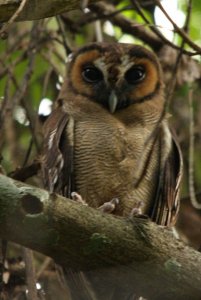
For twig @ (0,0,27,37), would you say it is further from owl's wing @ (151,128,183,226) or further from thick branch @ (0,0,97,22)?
owl's wing @ (151,128,183,226)

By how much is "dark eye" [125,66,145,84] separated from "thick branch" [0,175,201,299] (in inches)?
67.7

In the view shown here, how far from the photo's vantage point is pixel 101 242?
2.51 m

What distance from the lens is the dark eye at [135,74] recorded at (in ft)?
14.0

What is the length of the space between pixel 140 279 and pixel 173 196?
133cm

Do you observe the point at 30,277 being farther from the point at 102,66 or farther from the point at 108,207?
the point at 102,66

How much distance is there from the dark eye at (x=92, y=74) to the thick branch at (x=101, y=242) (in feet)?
5.62

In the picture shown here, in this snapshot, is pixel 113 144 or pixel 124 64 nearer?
pixel 113 144

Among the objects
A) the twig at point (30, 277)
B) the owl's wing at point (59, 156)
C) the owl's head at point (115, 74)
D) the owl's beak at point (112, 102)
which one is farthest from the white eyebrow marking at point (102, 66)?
the twig at point (30, 277)

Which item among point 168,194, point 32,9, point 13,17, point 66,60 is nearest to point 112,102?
point 168,194

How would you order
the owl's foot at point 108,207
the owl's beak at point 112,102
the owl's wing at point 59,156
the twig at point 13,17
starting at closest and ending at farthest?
1. the twig at point 13,17
2. the owl's foot at point 108,207
3. the owl's wing at point 59,156
4. the owl's beak at point 112,102

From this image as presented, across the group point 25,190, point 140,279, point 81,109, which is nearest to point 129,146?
point 81,109

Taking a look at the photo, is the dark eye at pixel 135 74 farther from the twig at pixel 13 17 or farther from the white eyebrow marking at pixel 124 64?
the twig at pixel 13 17

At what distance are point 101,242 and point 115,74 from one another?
1781mm

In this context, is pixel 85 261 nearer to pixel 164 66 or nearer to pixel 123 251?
pixel 123 251
